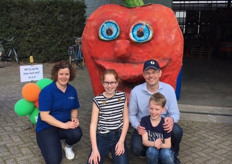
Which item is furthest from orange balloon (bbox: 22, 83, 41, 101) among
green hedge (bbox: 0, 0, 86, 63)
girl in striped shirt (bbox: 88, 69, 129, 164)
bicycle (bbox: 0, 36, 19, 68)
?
green hedge (bbox: 0, 0, 86, 63)

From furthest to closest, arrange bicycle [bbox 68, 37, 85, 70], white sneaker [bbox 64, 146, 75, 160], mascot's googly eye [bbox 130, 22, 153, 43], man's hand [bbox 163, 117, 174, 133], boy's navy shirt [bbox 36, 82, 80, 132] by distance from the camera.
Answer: bicycle [bbox 68, 37, 85, 70]
white sneaker [bbox 64, 146, 75, 160]
mascot's googly eye [bbox 130, 22, 153, 43]
boy's navy shirt [bbox 36, 82, 80, 132]
man's hand [bbox 163, 117, 174, 133]

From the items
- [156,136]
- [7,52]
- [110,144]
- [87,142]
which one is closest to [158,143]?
[156,136]

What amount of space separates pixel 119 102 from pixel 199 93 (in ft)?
13.7

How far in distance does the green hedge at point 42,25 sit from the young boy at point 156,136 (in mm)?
9403

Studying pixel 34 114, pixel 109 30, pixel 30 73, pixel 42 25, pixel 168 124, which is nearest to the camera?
pixel 168 124

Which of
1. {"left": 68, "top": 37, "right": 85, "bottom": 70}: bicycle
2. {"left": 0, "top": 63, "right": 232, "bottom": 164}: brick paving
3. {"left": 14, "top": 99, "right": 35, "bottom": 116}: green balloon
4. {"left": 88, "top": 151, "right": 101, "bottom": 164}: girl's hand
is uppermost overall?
{"left": 68, "top": 37, "right": 85, "bottom": 70}: bicycle

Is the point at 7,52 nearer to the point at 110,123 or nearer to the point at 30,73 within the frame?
the point at 30,73

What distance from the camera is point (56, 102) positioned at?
2.91 metres

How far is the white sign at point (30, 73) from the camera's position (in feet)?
13.1

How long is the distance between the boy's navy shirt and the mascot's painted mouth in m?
0.53

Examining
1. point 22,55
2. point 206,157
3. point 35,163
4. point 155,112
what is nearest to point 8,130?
point 35,163

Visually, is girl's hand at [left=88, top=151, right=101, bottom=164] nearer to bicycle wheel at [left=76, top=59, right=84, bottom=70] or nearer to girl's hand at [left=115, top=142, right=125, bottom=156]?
girl's hand at [left=115, top=142, right=125, bottom=156]

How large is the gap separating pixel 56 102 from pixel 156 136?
3.70ft

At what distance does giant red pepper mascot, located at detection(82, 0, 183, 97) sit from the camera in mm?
3049
